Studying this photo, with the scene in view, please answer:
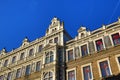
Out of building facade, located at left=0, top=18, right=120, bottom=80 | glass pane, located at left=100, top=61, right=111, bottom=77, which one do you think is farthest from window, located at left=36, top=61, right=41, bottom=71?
glass pane, located at left=100, top=61, right=111, bottom=77

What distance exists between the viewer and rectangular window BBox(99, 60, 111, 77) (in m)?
26.0

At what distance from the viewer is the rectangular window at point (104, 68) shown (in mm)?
25977

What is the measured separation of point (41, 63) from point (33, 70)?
2.09m

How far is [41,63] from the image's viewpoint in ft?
111

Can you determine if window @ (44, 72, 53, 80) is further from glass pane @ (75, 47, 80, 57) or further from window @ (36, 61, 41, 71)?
glass pane @ (75, 47, 80, 57)

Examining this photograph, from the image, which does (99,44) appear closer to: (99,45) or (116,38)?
(99,45)

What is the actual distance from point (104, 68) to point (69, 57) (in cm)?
707

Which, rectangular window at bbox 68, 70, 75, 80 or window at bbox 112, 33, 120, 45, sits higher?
window at bbox 112, 33, 120, 45

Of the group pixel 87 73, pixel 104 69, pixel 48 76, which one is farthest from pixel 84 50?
pixel 48 76

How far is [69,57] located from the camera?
1250 inches

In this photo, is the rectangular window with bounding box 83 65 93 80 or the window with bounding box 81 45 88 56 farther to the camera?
the window with bounding box 81 45 88 56

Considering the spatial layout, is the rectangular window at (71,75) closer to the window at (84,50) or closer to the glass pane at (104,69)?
the window at (84,50)

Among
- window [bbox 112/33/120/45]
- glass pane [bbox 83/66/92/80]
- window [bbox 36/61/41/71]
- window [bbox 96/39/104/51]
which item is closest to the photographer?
glass pane [bbox 83/66/92/80]

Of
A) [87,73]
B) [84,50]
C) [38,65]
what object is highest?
[84,50]
